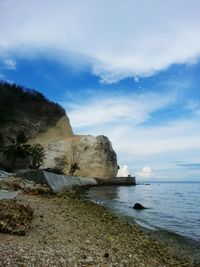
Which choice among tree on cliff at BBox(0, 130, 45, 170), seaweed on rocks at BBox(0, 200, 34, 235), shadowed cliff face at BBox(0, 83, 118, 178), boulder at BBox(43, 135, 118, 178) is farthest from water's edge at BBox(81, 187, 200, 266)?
boulder at BBox(43, 135, 118, 178)

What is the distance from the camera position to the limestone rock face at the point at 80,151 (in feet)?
303

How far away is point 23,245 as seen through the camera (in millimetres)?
9859

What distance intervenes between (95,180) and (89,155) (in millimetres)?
9992

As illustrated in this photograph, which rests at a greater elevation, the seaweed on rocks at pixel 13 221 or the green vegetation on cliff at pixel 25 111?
the green vegetation on cliff at pixel 25 111

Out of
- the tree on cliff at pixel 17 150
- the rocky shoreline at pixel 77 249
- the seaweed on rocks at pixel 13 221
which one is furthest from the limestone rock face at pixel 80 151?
the seaweed on rocks at pixel 13 221

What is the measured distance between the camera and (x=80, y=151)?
94.9 meters

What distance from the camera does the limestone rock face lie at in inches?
3639

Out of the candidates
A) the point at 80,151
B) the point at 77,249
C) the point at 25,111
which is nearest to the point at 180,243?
the point at 77,249

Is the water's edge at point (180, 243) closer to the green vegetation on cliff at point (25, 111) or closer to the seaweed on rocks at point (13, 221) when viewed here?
the seaweed on rocks at point (13, 221)

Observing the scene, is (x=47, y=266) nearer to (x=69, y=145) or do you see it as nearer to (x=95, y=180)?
(x=95, y=180)

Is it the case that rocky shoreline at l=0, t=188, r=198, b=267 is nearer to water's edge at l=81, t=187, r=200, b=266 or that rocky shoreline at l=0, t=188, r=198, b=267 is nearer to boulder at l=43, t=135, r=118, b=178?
water's edge at l=81, t=187, r=200, b=266

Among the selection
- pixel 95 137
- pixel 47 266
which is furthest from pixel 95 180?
pixel 47 266

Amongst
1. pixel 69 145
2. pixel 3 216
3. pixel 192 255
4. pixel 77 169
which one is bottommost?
pixel 192 255

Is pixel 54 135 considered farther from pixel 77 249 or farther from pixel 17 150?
pixel 77 249
